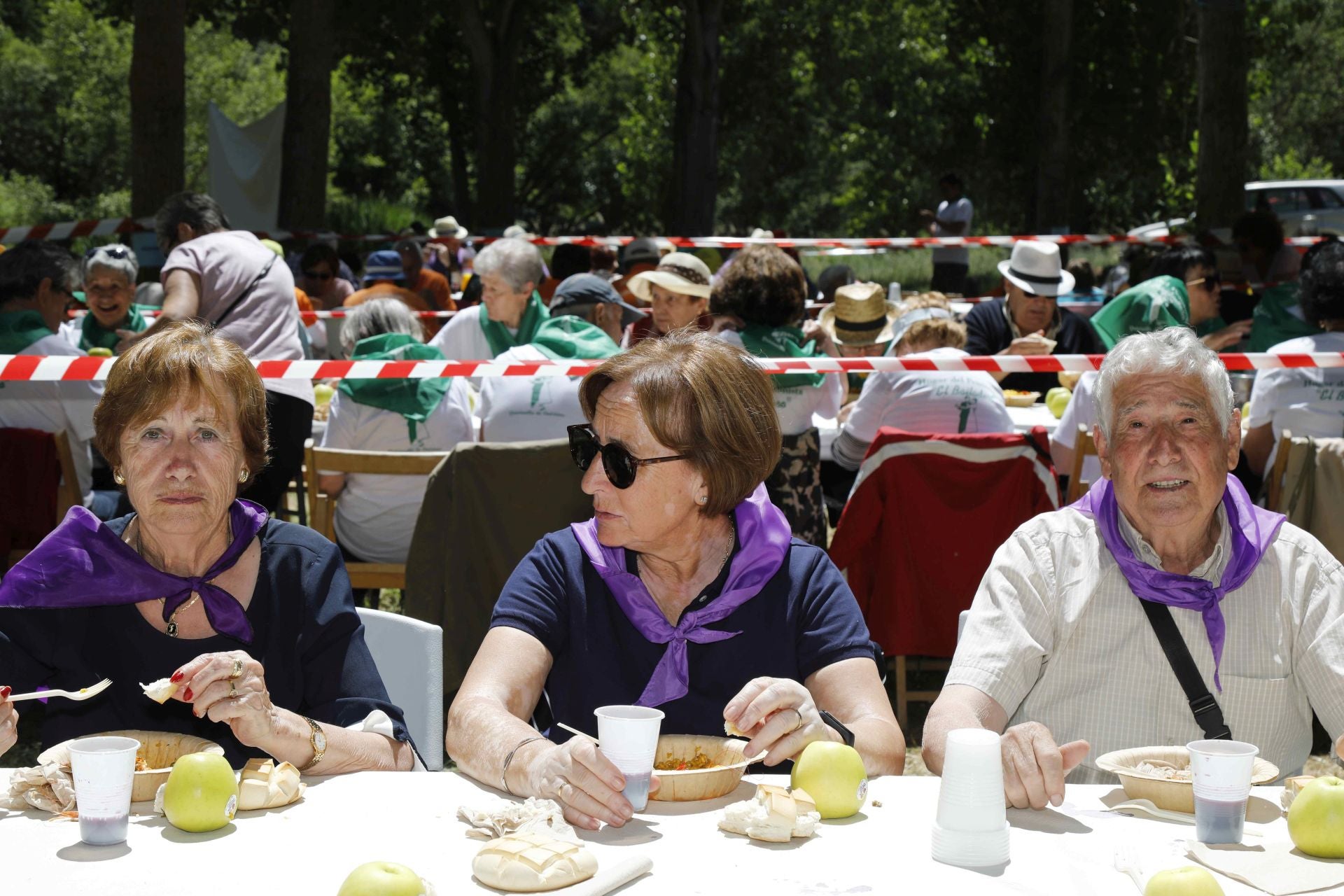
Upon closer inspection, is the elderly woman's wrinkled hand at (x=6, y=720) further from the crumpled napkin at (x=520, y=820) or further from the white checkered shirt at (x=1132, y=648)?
the white checkered shirt at (x=1132, y=648)

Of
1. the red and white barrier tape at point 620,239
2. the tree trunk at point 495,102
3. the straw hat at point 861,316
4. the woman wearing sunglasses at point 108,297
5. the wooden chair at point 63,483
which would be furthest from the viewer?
the tree trunk at point 495,102

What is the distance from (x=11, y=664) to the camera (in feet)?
8.53

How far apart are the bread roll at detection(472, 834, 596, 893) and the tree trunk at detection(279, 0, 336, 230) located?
46.4ft

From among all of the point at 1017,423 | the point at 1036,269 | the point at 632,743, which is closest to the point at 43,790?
the point at 632,743

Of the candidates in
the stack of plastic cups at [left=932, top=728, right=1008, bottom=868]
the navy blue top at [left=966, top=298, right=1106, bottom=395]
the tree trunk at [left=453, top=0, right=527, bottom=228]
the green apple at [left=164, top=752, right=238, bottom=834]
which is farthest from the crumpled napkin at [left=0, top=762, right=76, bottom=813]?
the tree trunk at [left=453, top=0, right=527, bottom=228]

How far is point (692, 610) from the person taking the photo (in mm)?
2783

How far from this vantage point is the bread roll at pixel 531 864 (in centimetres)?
186

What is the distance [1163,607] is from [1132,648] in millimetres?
98

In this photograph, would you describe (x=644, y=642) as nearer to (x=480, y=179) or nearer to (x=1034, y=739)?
A: (x=1034, y=739)

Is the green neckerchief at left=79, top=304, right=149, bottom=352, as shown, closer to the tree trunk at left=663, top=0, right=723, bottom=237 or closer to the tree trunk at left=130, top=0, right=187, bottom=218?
the tree trunk at left=130, top=0, right=187, bottom=218

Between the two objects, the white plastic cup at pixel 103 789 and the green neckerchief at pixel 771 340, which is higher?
the green neckerchief at pixel 771 340

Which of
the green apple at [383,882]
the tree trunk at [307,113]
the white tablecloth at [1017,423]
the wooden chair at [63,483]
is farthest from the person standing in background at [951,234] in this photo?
the green apple at [383,882]

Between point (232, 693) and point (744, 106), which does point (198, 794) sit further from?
point (744, 106)

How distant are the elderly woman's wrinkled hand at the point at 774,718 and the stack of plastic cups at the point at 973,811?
34cm
